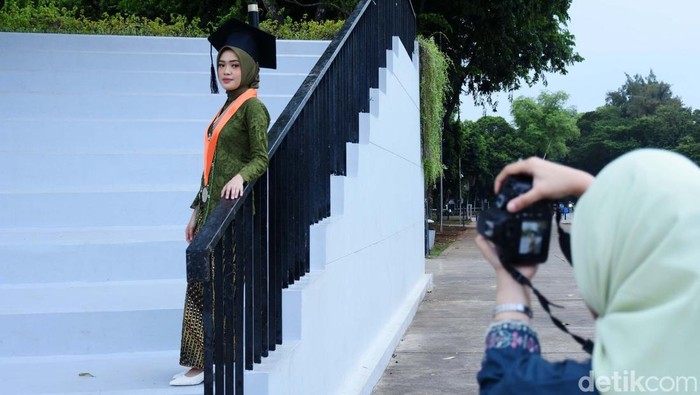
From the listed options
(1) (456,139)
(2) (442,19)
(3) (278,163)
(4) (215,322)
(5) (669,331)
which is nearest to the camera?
(5) (669,331)

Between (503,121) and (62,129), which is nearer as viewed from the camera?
(62,129)

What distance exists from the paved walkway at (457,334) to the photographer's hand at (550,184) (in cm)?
173

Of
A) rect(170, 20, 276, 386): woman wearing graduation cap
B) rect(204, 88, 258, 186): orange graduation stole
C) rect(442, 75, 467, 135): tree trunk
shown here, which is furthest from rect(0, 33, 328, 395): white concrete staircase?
rect(442, 75, 467, 135): tree trunk

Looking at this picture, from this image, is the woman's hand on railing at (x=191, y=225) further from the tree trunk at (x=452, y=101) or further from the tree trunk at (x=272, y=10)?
the tree trunk at (x=452, y=101)

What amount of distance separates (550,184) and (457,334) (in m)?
7.21

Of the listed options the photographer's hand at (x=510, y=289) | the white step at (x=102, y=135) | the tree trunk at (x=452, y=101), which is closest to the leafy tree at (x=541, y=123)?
the tree trunk at (x=452, y=101)

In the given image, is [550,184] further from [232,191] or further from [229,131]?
[229,131]

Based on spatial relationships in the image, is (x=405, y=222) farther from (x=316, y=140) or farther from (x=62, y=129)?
(x=316, y=140)

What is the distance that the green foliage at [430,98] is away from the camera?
39.3 ft

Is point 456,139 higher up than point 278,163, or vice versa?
point 456,139

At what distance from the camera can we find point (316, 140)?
480 centimetres

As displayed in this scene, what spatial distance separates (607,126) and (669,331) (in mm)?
105504

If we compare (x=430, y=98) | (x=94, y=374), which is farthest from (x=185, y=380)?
(x=430, y=98)

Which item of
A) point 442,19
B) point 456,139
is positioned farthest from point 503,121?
point 442,19
